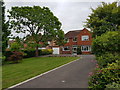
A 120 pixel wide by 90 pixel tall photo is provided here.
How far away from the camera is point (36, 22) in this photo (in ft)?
77.6

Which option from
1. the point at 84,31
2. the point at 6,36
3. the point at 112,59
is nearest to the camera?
the point at 112,59

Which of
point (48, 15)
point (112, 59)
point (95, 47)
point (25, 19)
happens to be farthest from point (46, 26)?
point (112, 59)

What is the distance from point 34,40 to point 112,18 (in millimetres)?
16200

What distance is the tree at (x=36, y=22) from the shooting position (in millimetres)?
23188

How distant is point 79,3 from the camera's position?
34.2ft

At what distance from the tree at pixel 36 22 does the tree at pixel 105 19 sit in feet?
37.5

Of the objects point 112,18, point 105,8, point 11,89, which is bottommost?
point 11,89

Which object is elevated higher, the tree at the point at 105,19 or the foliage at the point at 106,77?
the tree at the point at 105,19

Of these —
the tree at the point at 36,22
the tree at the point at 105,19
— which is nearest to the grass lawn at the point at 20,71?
the tree at the point at 105,19

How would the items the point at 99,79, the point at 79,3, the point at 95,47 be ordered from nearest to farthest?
the point at 99,79 → the point at 95,47 → the point at 79,3

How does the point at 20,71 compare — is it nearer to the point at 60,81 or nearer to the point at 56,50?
the point at 60,81

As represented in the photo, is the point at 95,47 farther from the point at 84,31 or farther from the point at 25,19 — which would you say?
the point at 84,31

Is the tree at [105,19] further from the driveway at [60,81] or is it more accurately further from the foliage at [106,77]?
the foliage at [106,77]

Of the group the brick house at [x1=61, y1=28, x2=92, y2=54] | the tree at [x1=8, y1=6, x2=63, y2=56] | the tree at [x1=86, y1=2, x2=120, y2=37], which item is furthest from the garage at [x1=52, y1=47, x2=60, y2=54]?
the tree at [x1=86, y1=2, x2=120, y2=37]
